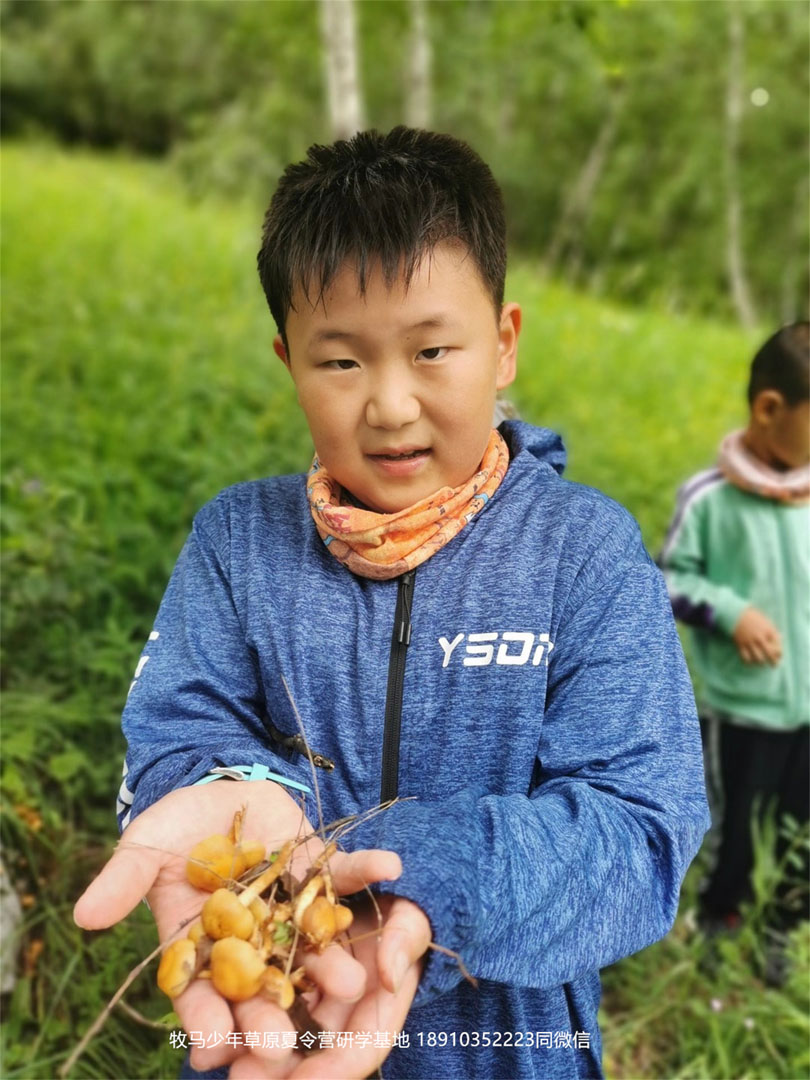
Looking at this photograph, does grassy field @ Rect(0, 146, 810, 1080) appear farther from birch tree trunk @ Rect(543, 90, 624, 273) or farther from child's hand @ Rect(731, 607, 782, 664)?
birch tree trunk @ Rect(543, 90, 624, 273)

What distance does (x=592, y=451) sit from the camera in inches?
210

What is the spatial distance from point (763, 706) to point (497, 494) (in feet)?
5.24

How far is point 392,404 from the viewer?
4.34ft

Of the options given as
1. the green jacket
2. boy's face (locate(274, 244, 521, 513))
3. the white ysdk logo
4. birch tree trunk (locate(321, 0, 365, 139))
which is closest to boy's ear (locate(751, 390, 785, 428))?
→ the green jacket

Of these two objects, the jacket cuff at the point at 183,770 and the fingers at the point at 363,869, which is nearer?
the fingers at the point at 363,869

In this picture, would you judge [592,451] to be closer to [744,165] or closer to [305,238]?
[305,238]

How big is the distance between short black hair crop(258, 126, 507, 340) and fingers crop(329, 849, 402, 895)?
770 millimetres

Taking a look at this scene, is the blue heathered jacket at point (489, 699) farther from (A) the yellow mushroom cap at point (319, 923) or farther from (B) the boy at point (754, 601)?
(B) the boy at point (754, 601)

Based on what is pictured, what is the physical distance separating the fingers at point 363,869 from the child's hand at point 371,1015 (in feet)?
0.04

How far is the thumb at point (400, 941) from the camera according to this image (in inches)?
37.5

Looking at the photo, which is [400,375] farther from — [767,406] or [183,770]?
[767,406]

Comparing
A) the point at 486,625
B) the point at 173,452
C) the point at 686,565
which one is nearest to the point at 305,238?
the point at 486,625

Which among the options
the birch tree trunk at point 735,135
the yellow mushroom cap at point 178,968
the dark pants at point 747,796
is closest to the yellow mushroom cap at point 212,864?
the yellow mushroom cap at point 178,968

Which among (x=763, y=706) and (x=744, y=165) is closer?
(x=763, y=706)
